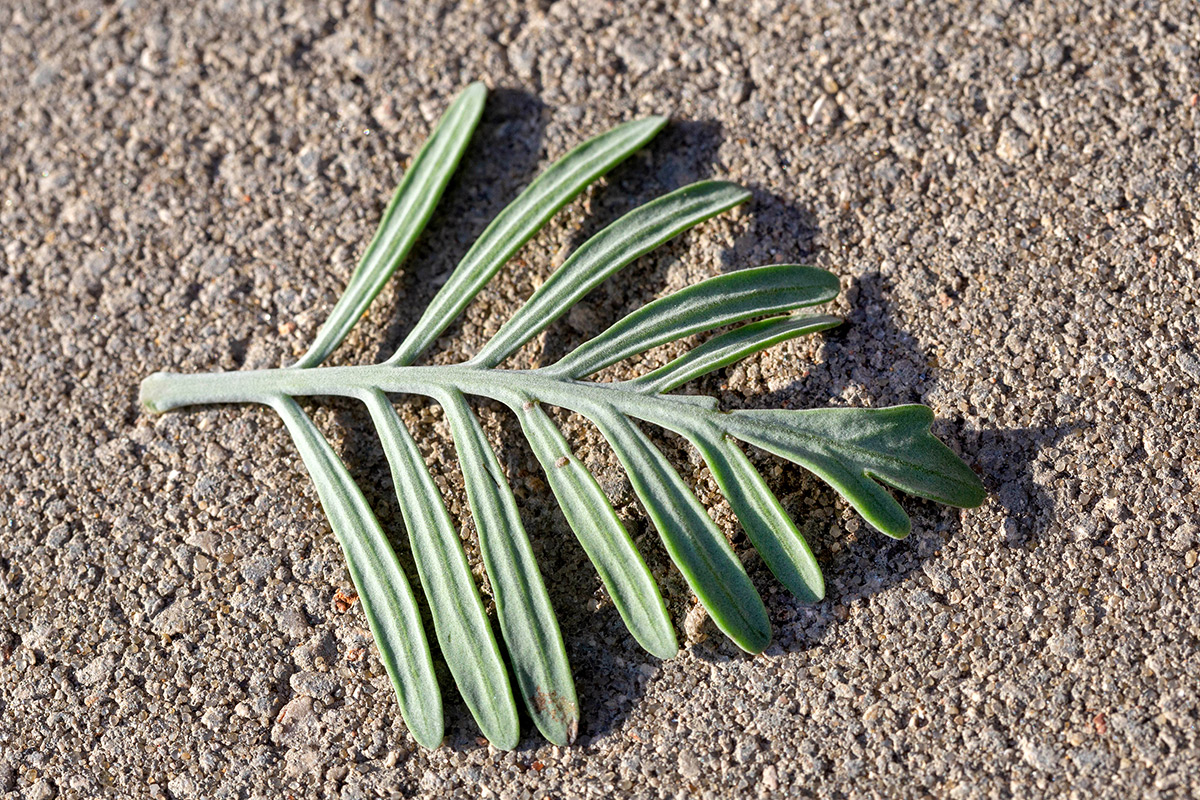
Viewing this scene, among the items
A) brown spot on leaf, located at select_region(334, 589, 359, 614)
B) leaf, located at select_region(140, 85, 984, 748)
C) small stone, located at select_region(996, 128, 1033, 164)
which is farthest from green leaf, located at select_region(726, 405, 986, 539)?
brown spot on leaf, located at select_region(334, 589, 359, 614)

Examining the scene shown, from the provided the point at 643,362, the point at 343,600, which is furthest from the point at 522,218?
the point at 343,600

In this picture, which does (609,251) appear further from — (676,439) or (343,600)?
(343,600)

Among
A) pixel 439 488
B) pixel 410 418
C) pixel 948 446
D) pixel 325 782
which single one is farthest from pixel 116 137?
pixel 948 446

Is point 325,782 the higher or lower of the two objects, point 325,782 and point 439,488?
the lower

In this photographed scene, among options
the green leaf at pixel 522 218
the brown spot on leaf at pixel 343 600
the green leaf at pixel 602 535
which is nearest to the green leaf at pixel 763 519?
the green leaf at pixel 602 535

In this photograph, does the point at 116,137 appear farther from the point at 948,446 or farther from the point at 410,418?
the point at 948,446

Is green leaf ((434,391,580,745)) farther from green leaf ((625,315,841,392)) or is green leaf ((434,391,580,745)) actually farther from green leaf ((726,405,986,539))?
green leaf ((726,405,986,539))

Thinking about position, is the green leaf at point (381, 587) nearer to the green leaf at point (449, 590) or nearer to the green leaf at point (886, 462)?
the green leaf at point (449, 590)
